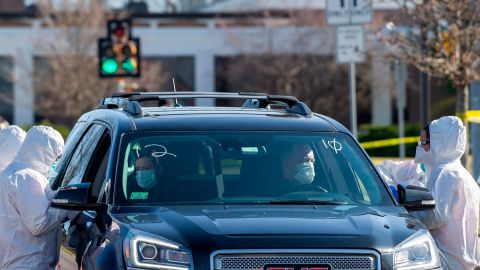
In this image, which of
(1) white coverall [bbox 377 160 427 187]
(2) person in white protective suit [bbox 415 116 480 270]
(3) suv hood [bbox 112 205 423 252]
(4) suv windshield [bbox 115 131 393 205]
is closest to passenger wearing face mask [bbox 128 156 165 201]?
(4) suv windshield [bbox 115 131 393 205]

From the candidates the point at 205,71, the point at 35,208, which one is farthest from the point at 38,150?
the point at 205,71

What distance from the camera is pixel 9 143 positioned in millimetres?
8484

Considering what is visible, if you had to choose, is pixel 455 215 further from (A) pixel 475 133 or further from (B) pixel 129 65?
(B) pixel 129 65

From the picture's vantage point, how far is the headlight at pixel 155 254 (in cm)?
580

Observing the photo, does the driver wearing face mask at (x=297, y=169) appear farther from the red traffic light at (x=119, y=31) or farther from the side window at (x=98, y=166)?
the red traffic light at (x=119, y=31)

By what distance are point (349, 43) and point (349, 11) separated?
0.43 m

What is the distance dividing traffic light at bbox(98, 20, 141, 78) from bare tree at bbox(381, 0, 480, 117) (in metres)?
5.90

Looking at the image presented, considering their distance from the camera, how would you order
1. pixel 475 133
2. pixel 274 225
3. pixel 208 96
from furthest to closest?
1. pixel 475 133
2. pixel 208 96
3. pixel 274 225

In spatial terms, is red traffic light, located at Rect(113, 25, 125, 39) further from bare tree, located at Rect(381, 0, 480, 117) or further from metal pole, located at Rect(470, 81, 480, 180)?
metal pole, located at Rect(470, 81, 480, 180)

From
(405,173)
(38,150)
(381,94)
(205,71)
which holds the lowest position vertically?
(381,94)

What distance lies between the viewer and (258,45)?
47719mm

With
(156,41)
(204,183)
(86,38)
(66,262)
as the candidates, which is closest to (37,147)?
(66,262)

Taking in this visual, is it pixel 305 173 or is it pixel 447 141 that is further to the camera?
pixel 447 141

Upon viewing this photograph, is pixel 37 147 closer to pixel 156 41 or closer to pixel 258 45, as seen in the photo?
pixel 258 45
